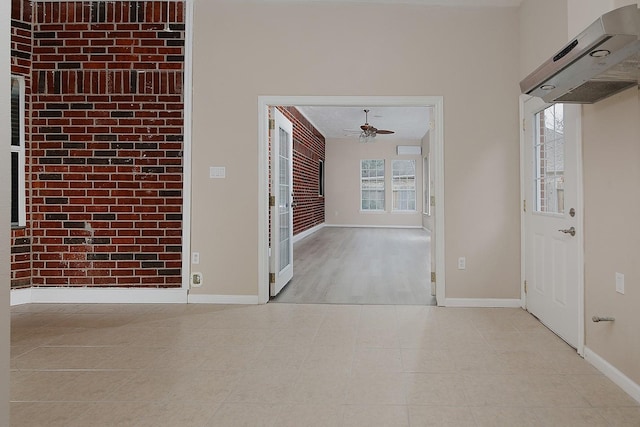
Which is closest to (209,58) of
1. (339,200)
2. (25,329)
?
(25,329)

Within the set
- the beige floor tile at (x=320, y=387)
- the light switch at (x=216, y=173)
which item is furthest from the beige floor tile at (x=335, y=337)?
the light switch at (x=216, y=173)

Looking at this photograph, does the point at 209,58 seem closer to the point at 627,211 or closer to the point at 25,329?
the point at 25,329

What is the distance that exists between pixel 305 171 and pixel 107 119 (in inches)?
255

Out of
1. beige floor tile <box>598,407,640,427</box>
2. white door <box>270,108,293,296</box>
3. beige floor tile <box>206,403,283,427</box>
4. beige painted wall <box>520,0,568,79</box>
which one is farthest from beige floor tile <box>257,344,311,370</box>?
beige painted wall <box>520,0,568,79</box>

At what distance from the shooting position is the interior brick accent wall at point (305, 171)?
29.7 feet

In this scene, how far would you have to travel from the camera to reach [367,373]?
2469mm

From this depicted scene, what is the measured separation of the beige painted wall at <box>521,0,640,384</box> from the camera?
2.18m

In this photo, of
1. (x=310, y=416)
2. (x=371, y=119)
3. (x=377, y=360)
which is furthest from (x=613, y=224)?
(x=371, y=119)

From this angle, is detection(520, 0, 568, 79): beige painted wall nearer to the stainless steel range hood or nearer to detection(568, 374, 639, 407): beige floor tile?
the stainless steel range hood

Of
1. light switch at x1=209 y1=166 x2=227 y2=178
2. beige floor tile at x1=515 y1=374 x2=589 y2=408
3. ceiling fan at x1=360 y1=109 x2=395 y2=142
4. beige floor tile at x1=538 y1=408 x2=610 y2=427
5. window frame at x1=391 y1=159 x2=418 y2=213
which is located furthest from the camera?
window frame at x1=391 y1=159 x2=418 y2=213

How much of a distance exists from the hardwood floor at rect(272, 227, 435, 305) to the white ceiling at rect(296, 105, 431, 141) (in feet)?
8.76

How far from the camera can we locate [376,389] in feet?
7.42

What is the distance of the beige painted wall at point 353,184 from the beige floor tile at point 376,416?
37.1 feet

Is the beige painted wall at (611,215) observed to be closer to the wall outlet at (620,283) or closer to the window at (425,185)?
the wall outlet at (620,283)
